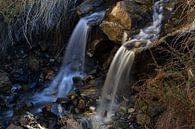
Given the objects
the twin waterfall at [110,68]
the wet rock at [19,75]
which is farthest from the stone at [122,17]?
the wet rock at [19,75]

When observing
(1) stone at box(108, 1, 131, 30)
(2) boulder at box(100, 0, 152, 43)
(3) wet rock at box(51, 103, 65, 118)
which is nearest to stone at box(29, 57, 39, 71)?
(3) wet rock at box(51, 103, 65, 118)

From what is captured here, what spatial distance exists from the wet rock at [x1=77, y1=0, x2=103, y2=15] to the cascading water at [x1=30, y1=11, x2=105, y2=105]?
0.10m

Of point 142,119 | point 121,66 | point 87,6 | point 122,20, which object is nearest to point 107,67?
point 121,66

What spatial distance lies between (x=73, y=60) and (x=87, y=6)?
2.87 ft

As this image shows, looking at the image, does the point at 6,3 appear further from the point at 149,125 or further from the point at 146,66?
the point at 149,125

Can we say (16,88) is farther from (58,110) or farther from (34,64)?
(58,110)

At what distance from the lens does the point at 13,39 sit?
665cm

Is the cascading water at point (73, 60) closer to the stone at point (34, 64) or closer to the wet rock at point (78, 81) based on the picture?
the wet rock at point (78, 81)

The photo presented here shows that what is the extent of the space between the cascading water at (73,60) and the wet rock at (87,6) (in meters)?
0.10

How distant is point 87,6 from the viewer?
657 centimetres

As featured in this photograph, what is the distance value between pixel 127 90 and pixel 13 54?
2.21 meters

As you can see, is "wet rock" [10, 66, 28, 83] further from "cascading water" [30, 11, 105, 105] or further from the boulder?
→ the boulder

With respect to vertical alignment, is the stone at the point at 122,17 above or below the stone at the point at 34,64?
above

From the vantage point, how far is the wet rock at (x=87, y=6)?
648 centimetres
